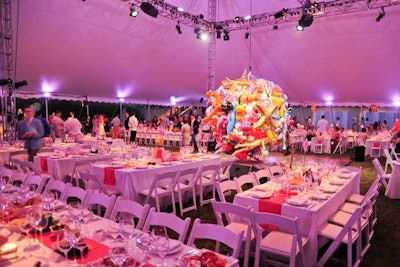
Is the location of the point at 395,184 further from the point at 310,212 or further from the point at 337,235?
the point at 310,212

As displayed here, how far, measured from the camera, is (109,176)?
5668 millimetres

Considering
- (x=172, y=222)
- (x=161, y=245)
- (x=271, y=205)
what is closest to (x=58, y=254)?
(x=161, y=245)

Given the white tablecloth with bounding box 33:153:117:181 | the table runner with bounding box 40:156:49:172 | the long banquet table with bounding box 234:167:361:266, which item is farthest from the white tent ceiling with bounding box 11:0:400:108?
the long banquet table with bounding box 234:167:361:266

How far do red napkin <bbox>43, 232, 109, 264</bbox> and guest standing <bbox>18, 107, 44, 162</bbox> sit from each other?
16.5 ft

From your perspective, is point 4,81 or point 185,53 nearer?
point 4,81

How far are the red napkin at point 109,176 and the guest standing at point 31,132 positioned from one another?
2391 millimetres

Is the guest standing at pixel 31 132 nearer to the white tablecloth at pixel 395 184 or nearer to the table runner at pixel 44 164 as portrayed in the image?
the table runner at pixel 44 164

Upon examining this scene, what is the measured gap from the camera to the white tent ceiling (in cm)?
1384

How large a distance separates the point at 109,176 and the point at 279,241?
3.18m

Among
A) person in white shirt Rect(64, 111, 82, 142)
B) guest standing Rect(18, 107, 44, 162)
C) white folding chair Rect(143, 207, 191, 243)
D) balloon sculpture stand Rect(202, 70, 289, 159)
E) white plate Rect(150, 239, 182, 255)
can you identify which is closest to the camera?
white plate Rect(150, 239, 182, 255)

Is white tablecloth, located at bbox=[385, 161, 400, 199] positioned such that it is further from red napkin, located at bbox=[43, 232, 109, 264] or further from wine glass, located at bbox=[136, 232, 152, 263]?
red napkin, located at bbox=[43, 232, 109, 264]

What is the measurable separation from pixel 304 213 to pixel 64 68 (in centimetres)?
1430

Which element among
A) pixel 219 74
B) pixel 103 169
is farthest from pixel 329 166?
pixel 219 74

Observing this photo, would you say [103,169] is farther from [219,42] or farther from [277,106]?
[219,42]
